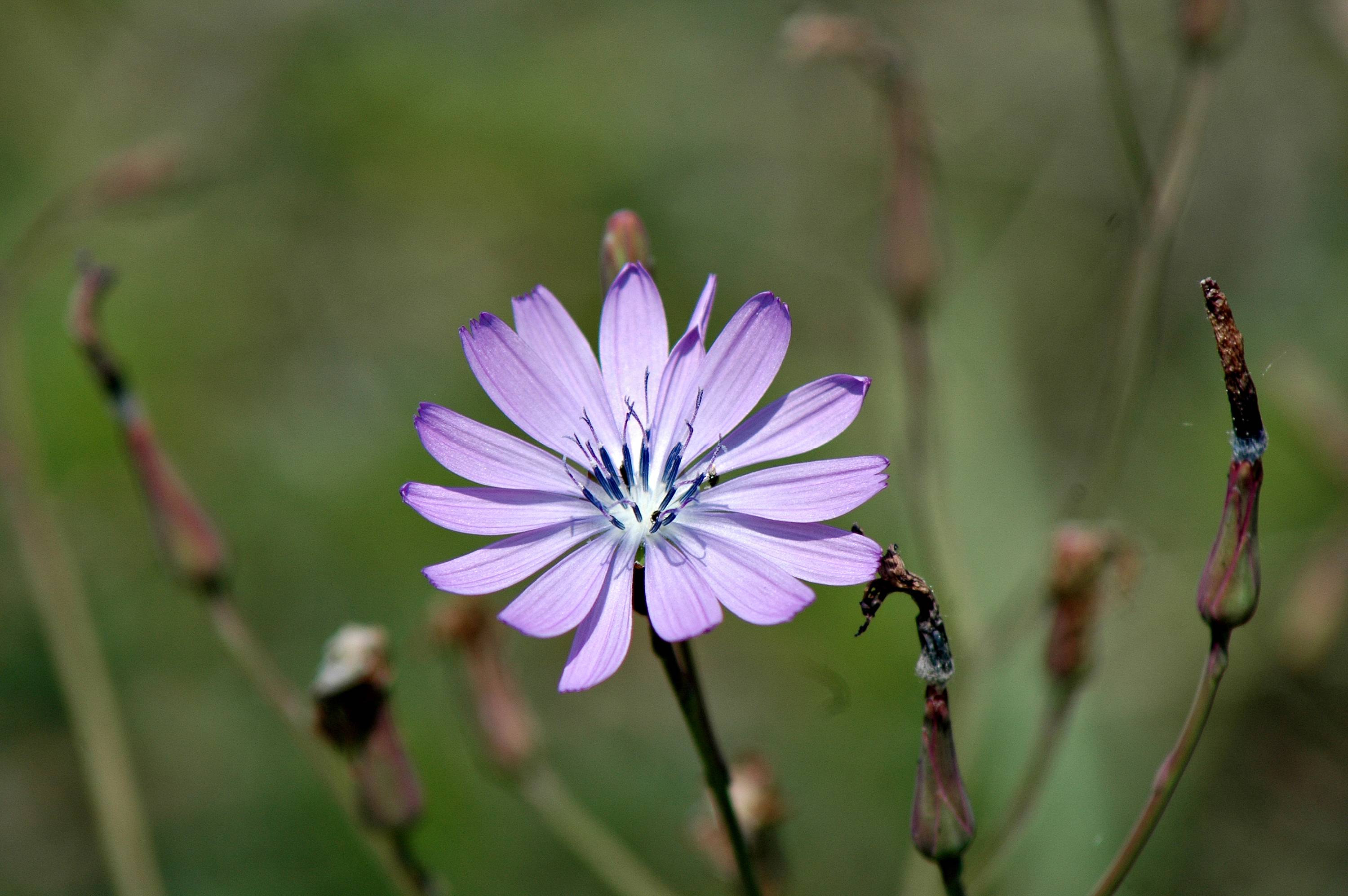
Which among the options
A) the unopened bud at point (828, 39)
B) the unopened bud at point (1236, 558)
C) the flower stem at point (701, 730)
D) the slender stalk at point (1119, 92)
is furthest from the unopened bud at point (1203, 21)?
the flower stem at point (701, 730)

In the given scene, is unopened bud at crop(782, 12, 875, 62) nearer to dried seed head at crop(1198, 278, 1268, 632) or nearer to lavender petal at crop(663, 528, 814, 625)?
dried seed head at crop(1198, 278, 1268, 632)

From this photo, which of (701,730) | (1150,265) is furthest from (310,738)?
(1150,265)

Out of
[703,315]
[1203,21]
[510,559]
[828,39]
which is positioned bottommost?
[510,559]

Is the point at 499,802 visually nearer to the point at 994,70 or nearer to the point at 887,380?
the point at 887,380

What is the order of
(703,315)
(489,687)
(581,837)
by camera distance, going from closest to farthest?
(703,315), (581,837), (489,687)

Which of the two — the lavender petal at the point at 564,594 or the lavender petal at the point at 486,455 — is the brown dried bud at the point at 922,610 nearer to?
the lavender petal at the point at 564,594

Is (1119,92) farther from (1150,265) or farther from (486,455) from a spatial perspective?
(486,455)
